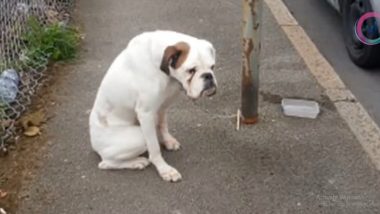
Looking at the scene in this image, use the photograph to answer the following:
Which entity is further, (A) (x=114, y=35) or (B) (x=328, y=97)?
(A) (x=114, y=35)

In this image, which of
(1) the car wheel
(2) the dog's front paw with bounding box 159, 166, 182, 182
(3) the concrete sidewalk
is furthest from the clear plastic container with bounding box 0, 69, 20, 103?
(1) the car wheel

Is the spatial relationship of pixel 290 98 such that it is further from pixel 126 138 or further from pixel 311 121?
pixel 126 138

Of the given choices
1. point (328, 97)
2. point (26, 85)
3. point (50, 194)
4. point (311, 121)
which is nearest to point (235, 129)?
point (311, 121)

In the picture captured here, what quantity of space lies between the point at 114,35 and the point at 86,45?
0.33 metres

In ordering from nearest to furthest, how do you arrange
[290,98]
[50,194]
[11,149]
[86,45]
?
[50,194] → [11,149] → [290,98] → [86,45]

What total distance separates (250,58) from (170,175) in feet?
3.20

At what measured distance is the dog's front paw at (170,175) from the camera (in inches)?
152

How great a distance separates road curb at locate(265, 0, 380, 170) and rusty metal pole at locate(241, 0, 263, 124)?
2.17 feet

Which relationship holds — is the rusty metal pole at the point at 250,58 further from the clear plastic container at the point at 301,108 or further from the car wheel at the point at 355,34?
the car wheel at the point at 355,34

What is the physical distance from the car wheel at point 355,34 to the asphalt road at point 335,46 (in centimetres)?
11

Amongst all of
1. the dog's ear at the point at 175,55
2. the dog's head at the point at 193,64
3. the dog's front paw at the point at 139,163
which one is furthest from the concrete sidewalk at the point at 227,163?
the dog's ear at the point at 175,55

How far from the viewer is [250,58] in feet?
14.1

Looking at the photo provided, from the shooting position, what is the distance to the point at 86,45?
19.2ft

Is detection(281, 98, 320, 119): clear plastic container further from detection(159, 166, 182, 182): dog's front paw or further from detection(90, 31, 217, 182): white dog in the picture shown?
detection(159, 166, 182, 182): dog's front paw
